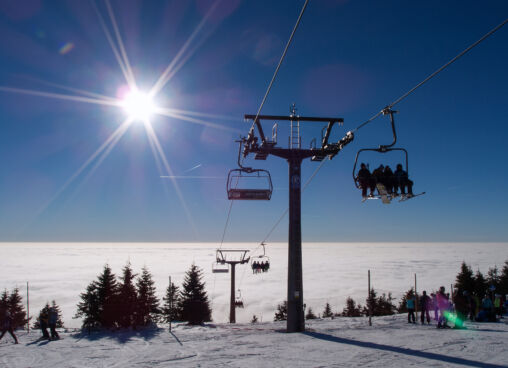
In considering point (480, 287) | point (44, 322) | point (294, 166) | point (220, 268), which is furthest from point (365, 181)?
point (480, 287)

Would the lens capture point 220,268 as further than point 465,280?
No

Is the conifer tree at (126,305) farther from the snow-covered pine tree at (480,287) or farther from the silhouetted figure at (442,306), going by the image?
the snow-covered pine tree at (480,287)

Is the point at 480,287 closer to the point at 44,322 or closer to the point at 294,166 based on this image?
the point at 294,166

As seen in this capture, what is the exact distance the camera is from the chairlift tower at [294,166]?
18.1 meters

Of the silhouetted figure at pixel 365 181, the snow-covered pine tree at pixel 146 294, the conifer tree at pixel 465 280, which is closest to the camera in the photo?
the silhouetted figure at pixel 365 181

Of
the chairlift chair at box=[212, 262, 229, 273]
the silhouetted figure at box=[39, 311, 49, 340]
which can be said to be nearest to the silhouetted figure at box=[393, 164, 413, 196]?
the silhouetted figure at box=[39, 311, 49, 340]

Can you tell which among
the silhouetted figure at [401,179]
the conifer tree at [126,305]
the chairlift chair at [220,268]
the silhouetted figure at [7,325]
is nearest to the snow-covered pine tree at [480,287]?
the chairlift chair at [220,268]

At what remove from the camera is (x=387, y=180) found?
44.5 ft

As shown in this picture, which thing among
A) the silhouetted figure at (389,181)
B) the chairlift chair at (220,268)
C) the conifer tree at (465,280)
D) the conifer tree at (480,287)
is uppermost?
the silhouetted figure at (389,181)

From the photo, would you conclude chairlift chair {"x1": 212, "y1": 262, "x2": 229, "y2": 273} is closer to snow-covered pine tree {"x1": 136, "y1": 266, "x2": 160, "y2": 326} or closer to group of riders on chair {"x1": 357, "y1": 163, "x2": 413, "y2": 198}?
snow-covered pine tree {"x1": 136, "y1": 266, "x2": 160, "y2": 326}

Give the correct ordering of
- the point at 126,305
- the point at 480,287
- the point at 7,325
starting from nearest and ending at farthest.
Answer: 1. the point at 7,325
2. the point at 126,305
3. the point at 480,287

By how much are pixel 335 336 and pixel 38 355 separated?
39.3 feet

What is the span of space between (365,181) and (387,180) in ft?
2.77

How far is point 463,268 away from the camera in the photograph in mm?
56062
